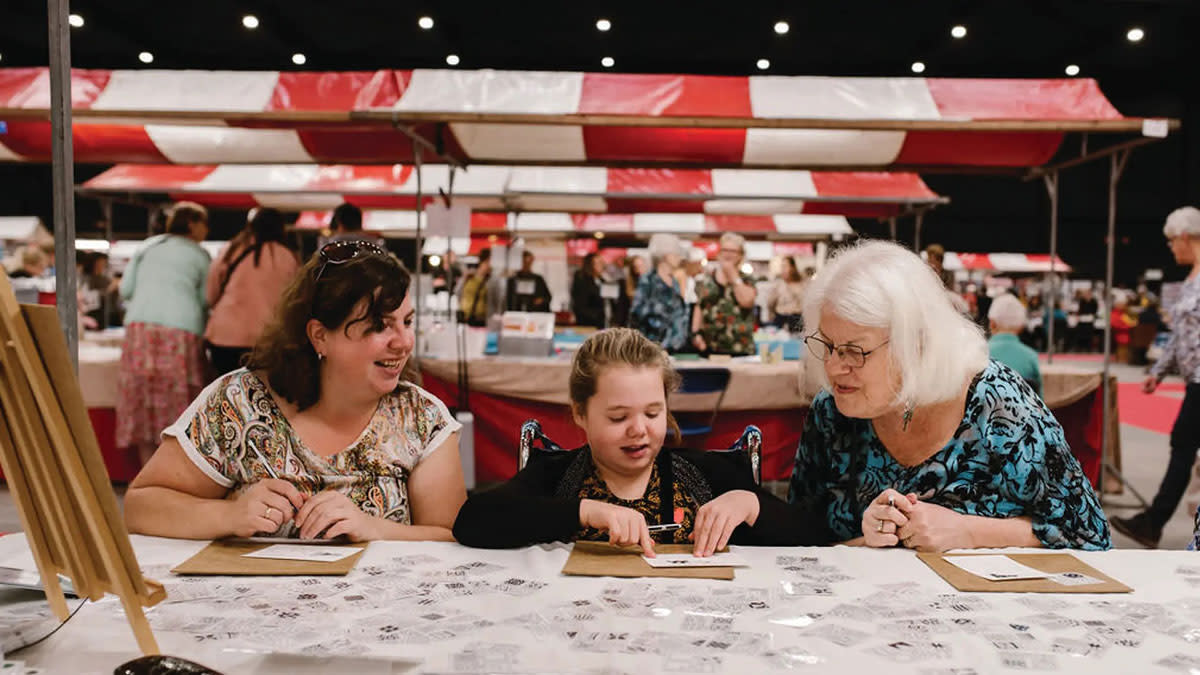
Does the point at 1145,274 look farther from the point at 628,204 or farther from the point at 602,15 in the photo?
the point at 628,204

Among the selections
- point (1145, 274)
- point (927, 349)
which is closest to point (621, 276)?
point (927, 349)

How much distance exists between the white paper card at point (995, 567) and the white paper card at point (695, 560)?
37 centimetres

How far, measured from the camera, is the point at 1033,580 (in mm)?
1305

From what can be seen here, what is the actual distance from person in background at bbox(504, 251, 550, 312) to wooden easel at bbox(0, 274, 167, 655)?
20.8 feet

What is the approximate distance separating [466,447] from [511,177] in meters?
3.02

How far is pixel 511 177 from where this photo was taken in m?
6.69

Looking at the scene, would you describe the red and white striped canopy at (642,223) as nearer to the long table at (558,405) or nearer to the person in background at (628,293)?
the person in background at (628,293)

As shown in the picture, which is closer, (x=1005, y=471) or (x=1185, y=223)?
(x=1005, y=471)

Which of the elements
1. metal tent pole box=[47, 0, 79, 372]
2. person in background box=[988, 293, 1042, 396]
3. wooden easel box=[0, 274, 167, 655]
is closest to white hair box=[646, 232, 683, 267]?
person in background box=[988, 293, 1042, 396]

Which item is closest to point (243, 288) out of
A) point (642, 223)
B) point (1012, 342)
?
point (1012, 342)

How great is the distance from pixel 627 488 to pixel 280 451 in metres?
0.75

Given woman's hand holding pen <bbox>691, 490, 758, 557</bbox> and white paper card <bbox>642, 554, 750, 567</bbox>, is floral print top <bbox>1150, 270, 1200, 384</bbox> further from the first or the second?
white paper card <bbox>642, 554, 750, 567</bbox>

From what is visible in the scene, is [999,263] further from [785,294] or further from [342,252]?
[342,252]

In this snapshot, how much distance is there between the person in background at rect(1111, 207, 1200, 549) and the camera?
3982 mm
